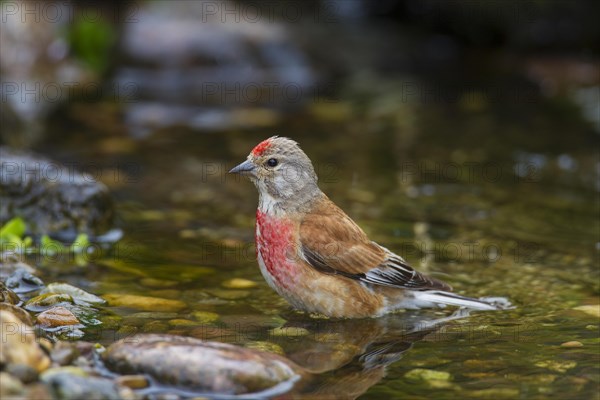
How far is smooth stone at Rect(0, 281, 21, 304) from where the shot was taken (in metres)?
5.61

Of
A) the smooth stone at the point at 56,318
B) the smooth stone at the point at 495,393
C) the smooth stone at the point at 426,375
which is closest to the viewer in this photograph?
the smooth stone at the point at 495,393

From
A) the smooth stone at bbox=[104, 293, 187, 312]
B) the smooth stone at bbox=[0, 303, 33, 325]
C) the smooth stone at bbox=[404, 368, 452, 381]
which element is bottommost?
the smooth stone at bbox=[404, 368, 452, 381]

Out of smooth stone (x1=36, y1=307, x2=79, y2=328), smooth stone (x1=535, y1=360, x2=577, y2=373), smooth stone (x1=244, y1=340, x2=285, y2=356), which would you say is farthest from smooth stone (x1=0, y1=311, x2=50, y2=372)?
smooth stone (x1=535, y1=360, x2=577, y2=373)

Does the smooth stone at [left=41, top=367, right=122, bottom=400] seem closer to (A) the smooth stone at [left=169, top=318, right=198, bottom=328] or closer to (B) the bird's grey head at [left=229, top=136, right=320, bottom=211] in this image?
(A) the smooth stone at [left=169, top=318, right=198, bottom=328]

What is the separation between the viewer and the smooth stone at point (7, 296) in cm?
561

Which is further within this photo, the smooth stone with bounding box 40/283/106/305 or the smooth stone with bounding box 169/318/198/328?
the smooth stone with bounding box 40/283/106/305

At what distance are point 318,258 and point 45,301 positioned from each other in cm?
185

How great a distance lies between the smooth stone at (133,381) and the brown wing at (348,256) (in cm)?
168

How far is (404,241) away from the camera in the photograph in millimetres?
7832

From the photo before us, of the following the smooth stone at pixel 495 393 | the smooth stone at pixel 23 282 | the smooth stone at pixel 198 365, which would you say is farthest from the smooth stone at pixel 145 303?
the smooth stone at pixel 495 393

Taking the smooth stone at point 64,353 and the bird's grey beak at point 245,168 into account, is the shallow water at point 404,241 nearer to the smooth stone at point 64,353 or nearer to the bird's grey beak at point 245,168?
the smooth stone at point 64,353

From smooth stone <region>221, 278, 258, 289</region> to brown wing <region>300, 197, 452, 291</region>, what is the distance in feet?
2.88

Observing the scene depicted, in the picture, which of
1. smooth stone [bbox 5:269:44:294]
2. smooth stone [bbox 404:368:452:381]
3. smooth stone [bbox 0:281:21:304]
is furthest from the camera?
smooth stone [bbox 5:269:44:294]

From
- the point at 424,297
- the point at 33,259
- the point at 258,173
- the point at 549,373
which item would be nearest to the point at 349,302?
the point at 424,297
